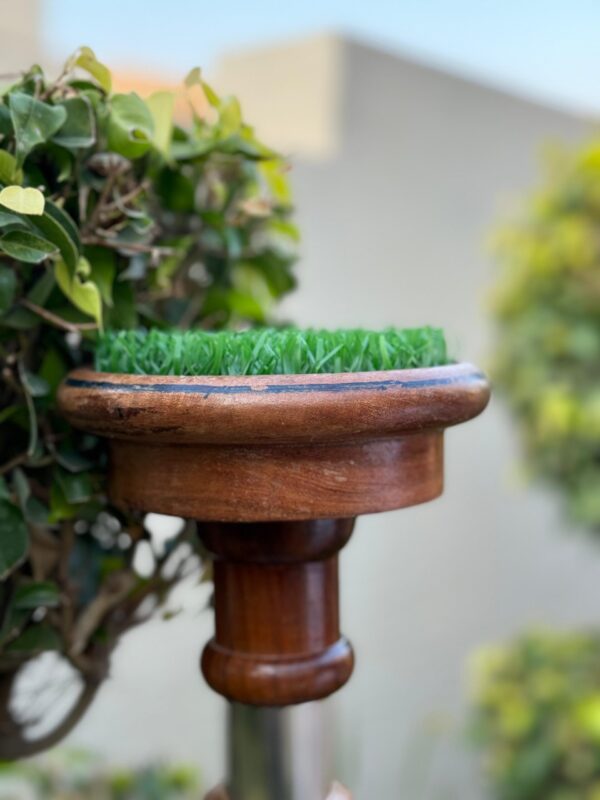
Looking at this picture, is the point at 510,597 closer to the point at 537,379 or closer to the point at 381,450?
the point at 537,379

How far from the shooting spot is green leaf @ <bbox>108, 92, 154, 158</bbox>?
34 centimetres

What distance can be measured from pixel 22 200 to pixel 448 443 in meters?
1.70

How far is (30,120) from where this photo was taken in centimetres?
30

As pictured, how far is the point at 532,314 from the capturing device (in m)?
1.38

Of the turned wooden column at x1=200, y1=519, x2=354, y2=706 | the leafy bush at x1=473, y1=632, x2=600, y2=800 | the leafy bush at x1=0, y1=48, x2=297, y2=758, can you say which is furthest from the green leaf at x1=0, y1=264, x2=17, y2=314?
the leafy bush at x1=473, y1=632, x2=600, y2=800

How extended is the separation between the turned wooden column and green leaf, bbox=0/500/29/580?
0.07 m

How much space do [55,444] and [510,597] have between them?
6.53ft

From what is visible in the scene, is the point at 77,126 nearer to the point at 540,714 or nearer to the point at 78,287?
the point at 78,287

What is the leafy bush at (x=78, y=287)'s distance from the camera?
1.04 feet

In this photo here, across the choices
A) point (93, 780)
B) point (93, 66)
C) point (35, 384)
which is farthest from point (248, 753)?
point (93, 780)

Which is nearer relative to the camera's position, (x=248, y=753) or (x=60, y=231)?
(x=60, y=231)

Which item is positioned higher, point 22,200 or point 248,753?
point 22,200

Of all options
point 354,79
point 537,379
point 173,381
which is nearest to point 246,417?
point 173,381

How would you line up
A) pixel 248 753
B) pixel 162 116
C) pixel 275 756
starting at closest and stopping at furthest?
1. pixel 162 116
2. pixel 248 753
3. pixel 275 756
